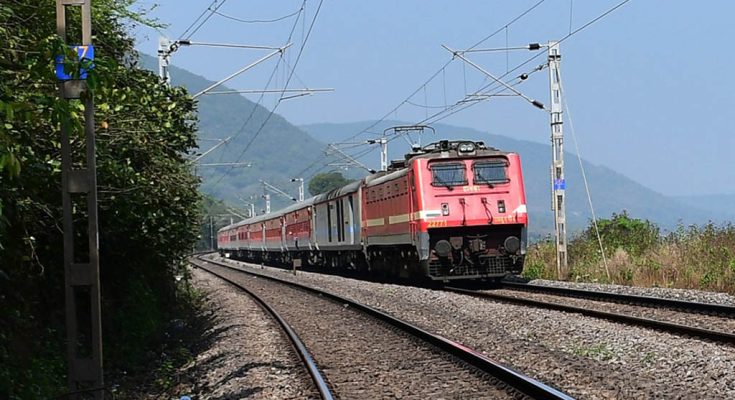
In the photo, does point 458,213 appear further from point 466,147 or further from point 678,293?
point 678,293

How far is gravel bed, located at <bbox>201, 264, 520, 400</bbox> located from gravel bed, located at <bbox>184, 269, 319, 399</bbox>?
339mm

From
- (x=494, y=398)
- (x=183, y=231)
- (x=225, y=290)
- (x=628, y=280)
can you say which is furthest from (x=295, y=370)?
(x=225, y=290)

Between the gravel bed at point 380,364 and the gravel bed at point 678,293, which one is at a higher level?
the gravel bed at point 678,293

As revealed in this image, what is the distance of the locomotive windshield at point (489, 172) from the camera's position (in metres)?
21.2

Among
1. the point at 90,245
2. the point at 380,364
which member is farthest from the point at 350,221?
the point at 90,245

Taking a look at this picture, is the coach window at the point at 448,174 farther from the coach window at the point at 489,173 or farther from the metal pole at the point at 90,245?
the metal pole at the point at 90,245

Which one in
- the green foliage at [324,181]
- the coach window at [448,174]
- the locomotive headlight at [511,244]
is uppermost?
the green foliage at [324,181]

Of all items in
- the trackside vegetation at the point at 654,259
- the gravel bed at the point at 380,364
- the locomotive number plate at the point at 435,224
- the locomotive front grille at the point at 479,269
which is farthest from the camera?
the locomotive front grille at the point at 479,269

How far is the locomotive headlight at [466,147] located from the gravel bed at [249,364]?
643 cm

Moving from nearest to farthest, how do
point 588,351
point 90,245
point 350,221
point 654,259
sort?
1. point 90,245
2. point 588,351
3. point 654,259
4. point 350,221

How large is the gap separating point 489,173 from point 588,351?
36.4 ft

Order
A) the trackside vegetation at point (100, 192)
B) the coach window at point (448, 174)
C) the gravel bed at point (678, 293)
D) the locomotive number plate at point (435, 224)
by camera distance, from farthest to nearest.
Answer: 1. the coach window at point (448, 174)
2. the locomotive number plate at point (435, 224)
3. the gravel bed at point (678, 293)
4. the trackside vegetation at point (100, 192)

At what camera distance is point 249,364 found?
11.1 m

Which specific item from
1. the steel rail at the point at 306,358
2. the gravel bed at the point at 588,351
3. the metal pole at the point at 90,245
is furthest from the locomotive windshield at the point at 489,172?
the metal pole at the point at 90,245
